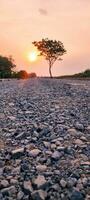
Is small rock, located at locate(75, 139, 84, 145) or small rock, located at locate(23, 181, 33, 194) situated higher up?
small rock, located at locate(75, 139, 84, 145)

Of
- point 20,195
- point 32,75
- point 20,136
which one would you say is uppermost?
point 20,136

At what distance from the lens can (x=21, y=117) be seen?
1442 centimetres

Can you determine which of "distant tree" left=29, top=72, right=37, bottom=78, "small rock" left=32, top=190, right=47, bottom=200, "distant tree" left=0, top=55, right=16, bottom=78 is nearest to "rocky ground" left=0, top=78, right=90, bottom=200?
"small rock" left=32, top=190, right=47, bottom=200

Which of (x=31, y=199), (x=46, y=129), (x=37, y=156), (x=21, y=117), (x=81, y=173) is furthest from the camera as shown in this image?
(x=21, y=117)

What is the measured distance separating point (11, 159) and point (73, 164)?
145cm

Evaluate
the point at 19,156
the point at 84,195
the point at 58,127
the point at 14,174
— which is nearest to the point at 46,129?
the point at 58,127

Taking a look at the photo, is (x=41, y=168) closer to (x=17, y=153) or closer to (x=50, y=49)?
(x=17, y=153)

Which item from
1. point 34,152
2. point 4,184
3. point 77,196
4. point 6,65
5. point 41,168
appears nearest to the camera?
point 77,196

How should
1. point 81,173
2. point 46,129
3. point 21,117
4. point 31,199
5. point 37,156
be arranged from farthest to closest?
1. point 21,117
2. point 46,129
3. point 37,156
4. point 81,173
5. point 31,199

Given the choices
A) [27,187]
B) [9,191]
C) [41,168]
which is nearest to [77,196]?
[27,187]

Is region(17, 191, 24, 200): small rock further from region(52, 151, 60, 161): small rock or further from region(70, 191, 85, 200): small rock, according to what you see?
region(52, 151, 60, 161): small rock

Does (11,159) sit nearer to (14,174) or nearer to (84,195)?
(14,174)

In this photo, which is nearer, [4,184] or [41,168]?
[4,184]

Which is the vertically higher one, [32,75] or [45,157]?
[45,157]
